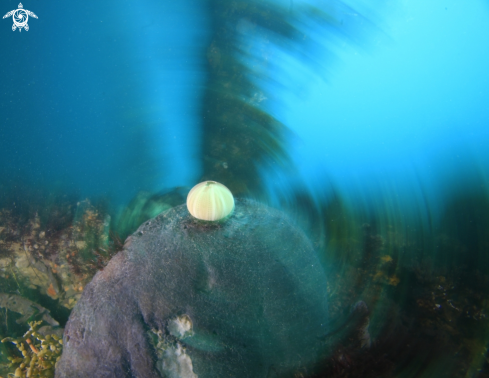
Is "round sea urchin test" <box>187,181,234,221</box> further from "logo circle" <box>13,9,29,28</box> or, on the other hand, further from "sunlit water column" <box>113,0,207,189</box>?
"logo circle" <box>13,9,29,28</box>

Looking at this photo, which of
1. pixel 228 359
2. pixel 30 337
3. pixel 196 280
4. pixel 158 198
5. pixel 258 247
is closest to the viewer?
pixel 228 359

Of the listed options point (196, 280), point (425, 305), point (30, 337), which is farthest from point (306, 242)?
point (30, 337)

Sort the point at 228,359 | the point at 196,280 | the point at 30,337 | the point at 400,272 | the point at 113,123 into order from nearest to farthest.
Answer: the point at 228,359 → the point at 196,280 → the point at 30,337 → the point at 113,123 → the point at 400,272

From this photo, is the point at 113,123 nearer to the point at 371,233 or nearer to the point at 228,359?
the point at 228,359
